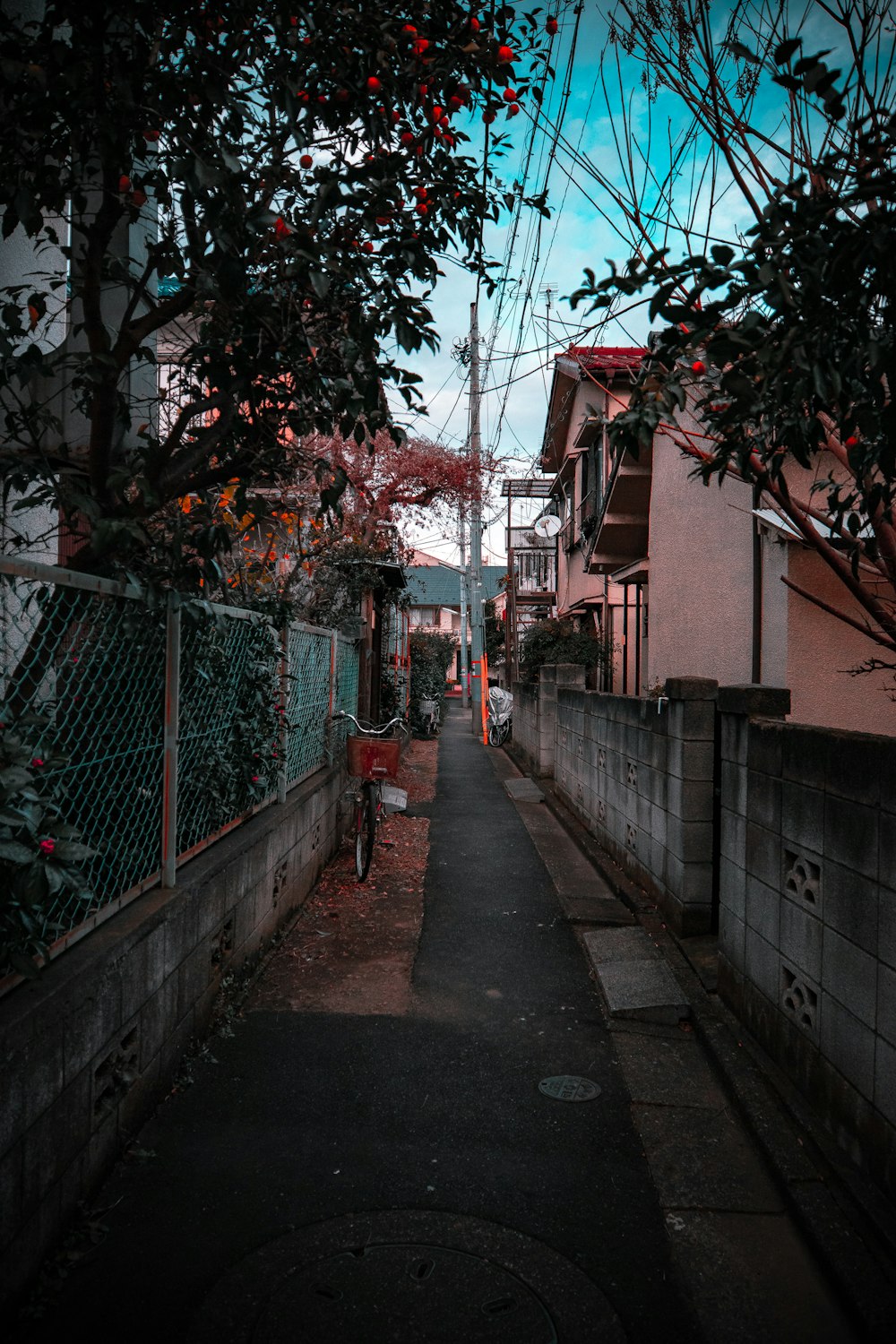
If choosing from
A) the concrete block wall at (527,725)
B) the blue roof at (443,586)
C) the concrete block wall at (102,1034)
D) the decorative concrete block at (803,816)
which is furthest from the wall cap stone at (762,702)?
the blue roof at (443,586)

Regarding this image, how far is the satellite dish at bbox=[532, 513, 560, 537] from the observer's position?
23406 millimetres

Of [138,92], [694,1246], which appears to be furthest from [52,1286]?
[138,92]

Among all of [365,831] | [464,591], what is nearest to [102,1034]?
[365,831]

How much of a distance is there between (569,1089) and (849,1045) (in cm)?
135

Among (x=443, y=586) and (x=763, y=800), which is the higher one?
(x=443, y=586)

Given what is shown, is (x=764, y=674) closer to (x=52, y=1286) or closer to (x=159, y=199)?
(x=159, y=199)

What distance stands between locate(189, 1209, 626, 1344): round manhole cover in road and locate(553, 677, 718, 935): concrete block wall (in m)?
3.39

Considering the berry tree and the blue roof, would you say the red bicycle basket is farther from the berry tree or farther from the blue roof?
the blue roof

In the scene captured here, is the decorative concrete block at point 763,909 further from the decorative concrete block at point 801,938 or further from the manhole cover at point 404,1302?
the manhole cover at point 404,1302

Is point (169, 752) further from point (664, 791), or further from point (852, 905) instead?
point (664, 791)

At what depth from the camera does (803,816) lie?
13.0 feet

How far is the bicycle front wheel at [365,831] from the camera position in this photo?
319 inches

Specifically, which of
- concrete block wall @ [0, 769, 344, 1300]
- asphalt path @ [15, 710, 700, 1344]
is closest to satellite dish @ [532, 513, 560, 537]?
asphalt path @ [15, 710, 700, 1344]

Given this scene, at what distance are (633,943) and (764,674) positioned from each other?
2849mm
